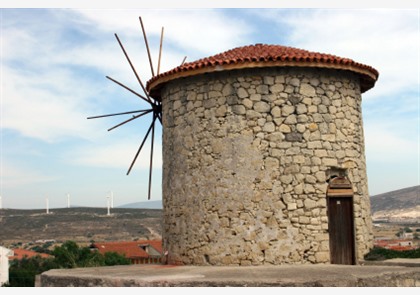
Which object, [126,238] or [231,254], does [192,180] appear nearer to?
[231,254]

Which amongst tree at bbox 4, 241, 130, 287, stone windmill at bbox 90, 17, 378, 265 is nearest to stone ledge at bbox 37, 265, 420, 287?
stone windmill at bbox 90, 17, 378, 265

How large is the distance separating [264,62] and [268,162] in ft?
5.97

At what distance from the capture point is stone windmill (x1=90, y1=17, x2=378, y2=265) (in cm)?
1109

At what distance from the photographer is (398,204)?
7775cm

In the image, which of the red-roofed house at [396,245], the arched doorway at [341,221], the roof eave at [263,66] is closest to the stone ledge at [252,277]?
the arched doorway at [341,221]

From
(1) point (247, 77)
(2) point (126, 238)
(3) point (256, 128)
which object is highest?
(1) point (247, 77)

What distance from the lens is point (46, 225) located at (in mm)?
60250

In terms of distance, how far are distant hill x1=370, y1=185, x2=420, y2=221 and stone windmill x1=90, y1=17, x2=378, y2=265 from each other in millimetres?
62811

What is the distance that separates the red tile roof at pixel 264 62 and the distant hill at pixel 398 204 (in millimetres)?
62588

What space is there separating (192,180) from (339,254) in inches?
123

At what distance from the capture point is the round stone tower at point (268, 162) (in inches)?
437

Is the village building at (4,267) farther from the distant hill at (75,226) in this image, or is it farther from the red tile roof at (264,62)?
the red tile roof at (264,62)

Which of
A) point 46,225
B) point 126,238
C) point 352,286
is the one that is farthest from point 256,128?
point 46,225

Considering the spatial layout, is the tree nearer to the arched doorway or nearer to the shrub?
the arched doorway
